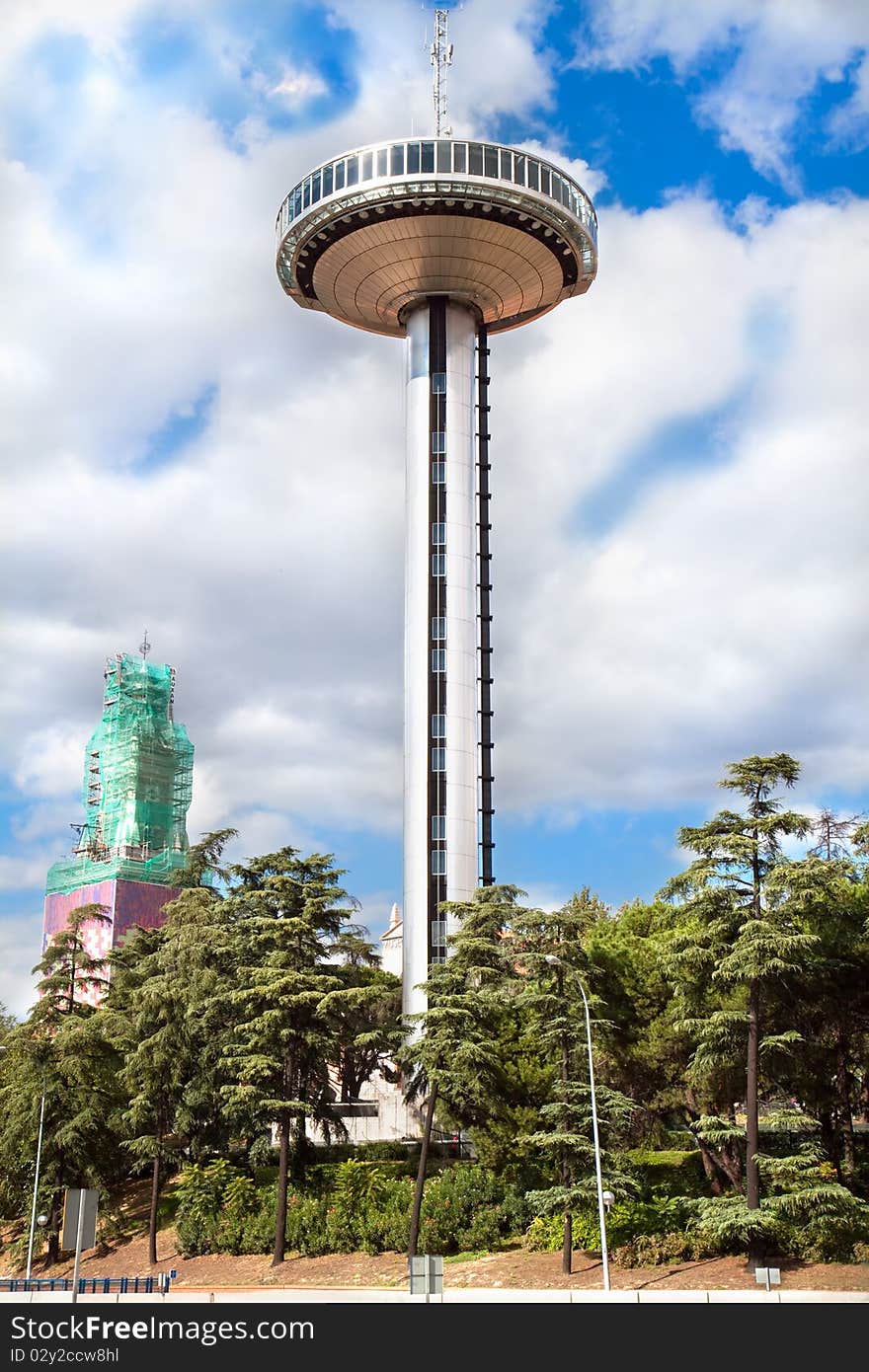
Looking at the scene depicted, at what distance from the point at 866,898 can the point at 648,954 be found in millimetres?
9405

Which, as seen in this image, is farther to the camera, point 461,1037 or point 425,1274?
point 461,1037

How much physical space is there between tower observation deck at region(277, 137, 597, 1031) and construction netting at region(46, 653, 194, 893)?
2051 inches

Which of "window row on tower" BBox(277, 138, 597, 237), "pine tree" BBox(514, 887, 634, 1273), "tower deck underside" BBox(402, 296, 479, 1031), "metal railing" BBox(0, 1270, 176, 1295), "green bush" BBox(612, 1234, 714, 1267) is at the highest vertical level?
"window row on tower" BBox(277, 138, 597, 237)

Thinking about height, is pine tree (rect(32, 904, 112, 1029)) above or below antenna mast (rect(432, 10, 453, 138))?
below

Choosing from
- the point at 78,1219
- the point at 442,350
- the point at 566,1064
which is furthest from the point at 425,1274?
the point at 442,350

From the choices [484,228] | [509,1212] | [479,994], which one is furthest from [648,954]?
[484,228]

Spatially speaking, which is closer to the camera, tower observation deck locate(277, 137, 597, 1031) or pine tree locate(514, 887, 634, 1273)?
pine tree locate(514, 887, 634, 1273)

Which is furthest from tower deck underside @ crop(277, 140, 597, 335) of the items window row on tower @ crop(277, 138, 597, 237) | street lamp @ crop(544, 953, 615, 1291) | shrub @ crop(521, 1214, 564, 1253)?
shrub @ crop(521, 1214, 564, 1253)

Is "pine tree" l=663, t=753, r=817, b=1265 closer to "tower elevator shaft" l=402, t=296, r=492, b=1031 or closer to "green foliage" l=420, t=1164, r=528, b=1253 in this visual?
"green foliage" l=420, t=1164, r=528, b=1253

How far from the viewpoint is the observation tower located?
229 feet

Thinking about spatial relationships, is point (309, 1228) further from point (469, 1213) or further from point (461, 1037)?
point (461, 1037)

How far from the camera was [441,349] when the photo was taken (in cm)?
7631

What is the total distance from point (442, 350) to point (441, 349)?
11 cm

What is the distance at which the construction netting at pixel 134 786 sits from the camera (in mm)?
118625
